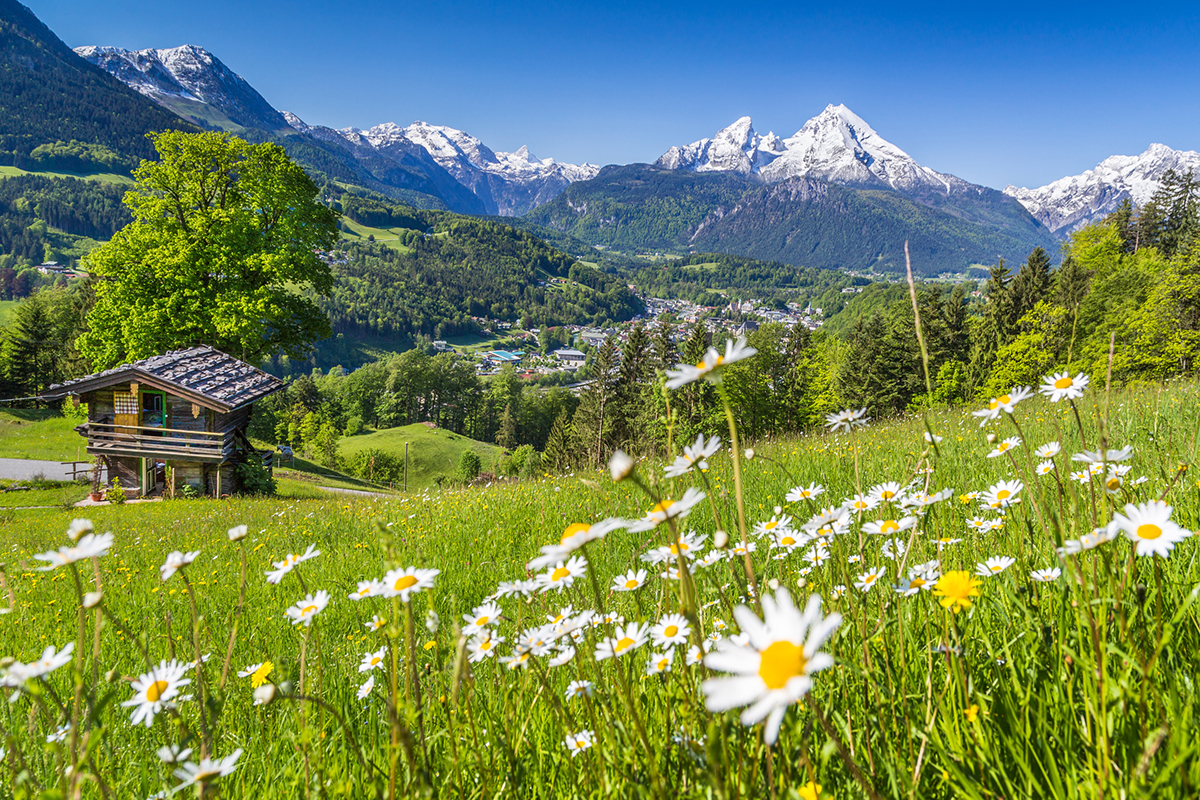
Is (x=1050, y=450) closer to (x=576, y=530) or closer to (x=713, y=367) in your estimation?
(x=713, y=367)

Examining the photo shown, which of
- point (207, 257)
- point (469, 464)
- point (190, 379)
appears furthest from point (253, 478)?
point (469, 464)

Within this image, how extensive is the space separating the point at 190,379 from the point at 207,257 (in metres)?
4.10

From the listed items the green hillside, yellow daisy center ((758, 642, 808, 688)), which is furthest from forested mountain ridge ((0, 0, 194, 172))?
yellow daisy center ((758, 642, 808, 688))

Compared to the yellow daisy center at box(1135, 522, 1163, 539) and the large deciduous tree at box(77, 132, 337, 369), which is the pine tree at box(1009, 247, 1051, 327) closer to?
the large deciduous tree at box(77, 132, 337, 369)

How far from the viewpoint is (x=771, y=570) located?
91.1 inches

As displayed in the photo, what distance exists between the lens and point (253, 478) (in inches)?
657

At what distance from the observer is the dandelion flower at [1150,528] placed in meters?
0.85

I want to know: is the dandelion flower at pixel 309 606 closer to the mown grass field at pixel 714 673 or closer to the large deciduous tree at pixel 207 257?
the mown grass field at pixel 714 673

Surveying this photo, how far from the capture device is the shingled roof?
15.0 meters

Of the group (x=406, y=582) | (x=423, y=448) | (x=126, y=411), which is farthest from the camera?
(x=423, y=448)

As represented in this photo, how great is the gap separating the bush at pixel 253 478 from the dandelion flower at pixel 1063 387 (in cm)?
1865

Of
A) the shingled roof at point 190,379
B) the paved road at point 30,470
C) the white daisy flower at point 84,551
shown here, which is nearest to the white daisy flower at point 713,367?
the white daisy flower at point 84,551

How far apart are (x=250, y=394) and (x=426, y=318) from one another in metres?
151

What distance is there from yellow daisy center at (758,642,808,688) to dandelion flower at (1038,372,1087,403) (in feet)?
4.09
